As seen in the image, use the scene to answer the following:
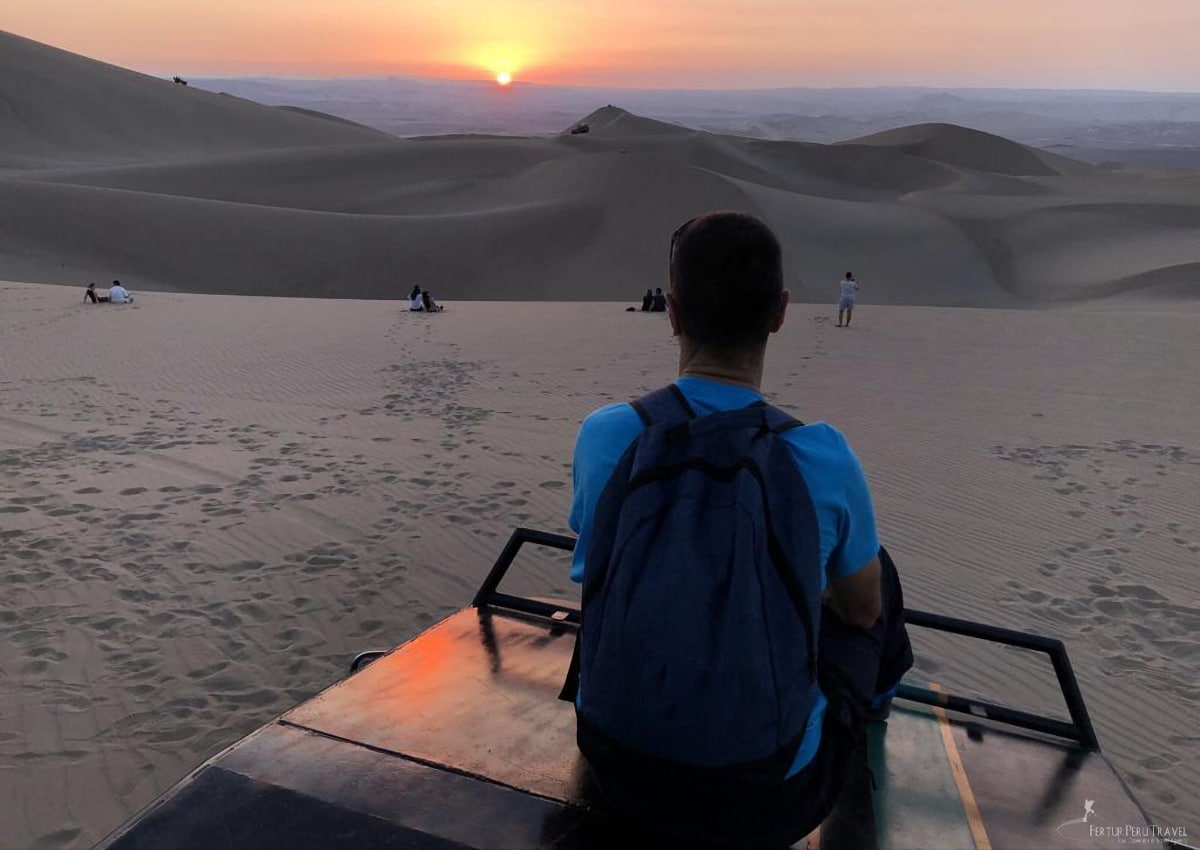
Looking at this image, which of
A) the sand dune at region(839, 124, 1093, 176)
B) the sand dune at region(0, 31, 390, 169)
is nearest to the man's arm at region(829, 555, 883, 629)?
the sand dune at region(0, 31, 390, 169)

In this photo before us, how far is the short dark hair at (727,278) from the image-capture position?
6.29ft

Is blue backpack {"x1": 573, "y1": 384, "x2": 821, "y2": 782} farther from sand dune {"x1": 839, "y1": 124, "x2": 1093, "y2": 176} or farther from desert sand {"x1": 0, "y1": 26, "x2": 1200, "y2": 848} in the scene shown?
sand dune {"x1": 839, "y1": 124, "x2": 1093, "y2": 176}

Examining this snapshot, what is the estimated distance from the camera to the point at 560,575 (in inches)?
230

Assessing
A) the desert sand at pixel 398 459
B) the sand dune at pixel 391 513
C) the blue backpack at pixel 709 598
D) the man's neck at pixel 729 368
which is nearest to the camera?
the blue backpack at pixel 709 598

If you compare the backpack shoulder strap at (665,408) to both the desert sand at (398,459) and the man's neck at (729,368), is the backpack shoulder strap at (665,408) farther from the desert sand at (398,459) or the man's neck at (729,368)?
the desert sand at (398,459)

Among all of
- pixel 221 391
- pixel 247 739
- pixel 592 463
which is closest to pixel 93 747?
pixel 247 739

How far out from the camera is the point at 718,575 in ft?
5.71

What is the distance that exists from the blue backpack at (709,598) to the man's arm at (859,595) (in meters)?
0.26

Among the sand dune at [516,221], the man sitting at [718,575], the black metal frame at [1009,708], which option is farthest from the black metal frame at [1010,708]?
the sand dune at [516,221]

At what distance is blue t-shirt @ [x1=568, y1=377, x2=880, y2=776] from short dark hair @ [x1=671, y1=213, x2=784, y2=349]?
134 millimetres

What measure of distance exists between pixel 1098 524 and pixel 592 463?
620 cm

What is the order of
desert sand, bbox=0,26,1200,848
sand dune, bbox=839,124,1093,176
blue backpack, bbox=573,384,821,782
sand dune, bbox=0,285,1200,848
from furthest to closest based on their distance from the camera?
sand dune, bbox=839,124,1093,176 → desert sand, bbox=0,26,1200,848 → sand dune, bbox=0,285,1200,848 → blue backpack, bbox=573,384,821,782

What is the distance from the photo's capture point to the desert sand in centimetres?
437

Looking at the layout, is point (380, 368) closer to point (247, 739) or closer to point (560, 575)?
point (560, 575)
